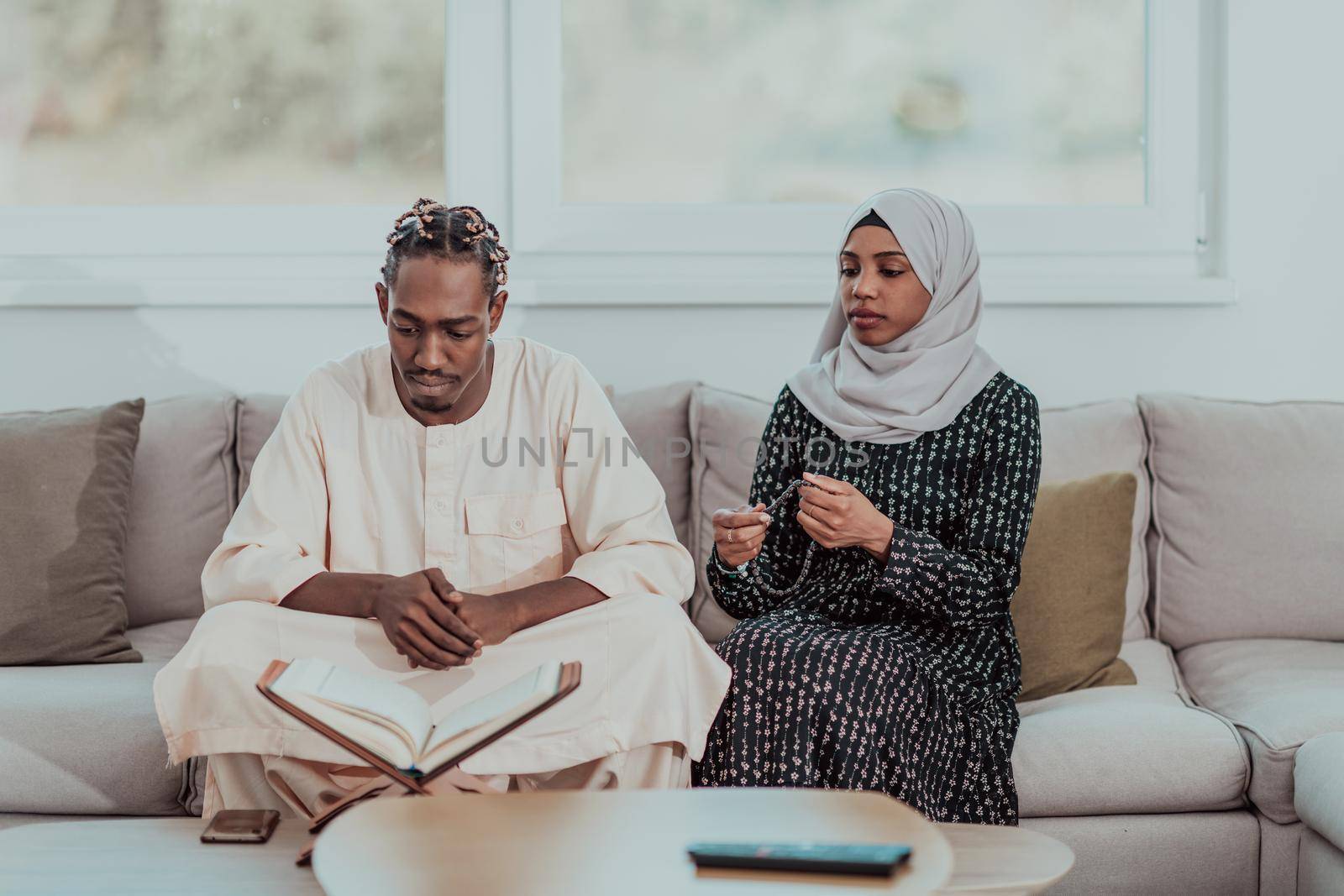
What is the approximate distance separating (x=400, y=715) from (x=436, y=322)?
71cm

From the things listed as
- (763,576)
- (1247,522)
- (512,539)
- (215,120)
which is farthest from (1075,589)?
(215,120)

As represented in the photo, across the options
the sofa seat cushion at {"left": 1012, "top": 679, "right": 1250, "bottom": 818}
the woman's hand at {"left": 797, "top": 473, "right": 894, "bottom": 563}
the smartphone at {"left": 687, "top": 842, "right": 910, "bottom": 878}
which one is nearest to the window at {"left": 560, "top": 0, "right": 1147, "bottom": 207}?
the woman's hand at {"left": 797, "top": 473, "right": 894, "bottom": 563}

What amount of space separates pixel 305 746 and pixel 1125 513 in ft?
5.32

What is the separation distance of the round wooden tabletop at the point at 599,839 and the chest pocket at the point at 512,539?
0.62 meters

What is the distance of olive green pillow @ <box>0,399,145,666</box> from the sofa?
2.7 inches

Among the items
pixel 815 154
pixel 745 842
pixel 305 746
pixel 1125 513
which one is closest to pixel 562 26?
pixel 815 154

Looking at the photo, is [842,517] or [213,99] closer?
[842,517]

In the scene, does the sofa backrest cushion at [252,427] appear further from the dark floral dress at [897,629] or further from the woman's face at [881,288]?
the woman's face at [881,288]

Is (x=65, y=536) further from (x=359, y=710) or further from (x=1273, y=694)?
(x=1273, y=694)

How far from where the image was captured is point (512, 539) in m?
2.09

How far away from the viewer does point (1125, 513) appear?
242 centimetres

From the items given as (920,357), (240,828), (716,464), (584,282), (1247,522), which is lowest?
(240,828)

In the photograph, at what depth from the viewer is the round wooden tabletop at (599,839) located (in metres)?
1.23

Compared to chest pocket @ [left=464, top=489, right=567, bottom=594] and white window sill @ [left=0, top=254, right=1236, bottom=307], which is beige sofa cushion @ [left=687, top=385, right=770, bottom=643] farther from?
chest pocket @ [left=464, top=489, right=567, bottom=594]
